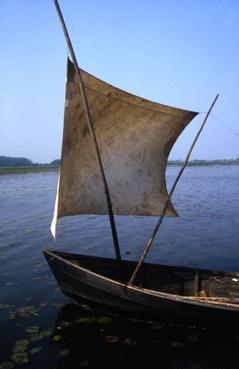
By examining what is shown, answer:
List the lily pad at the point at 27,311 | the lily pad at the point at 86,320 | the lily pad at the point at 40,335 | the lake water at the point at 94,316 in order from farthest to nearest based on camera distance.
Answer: the lily pad at the point at 27,311 < the lily pad at the point at 86,320 < the lily pad at the point at 40,335 < the lake water at the point at 94,316

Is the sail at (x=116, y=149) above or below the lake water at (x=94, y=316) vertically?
above

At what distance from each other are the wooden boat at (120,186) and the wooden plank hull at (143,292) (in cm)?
3

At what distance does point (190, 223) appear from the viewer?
881 inches

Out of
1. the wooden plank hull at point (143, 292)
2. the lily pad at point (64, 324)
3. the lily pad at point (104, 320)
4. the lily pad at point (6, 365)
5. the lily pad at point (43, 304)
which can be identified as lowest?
the lily pad at point (6, 365)

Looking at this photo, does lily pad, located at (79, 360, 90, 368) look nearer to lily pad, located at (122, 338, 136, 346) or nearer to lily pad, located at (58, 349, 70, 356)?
lily pad, located at (58, 349, 70, 356)

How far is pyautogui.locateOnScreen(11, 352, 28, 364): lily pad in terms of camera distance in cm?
804

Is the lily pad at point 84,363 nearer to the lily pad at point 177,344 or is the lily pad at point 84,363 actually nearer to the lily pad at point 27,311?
the lily pad at point 177,344

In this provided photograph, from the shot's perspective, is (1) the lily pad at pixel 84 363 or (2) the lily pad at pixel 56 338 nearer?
(1) the lily pad at pixel 84 363

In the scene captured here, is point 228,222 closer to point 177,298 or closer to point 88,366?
point 177,298

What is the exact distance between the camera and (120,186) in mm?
11195

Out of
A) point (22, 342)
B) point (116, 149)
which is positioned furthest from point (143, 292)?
point (116, 149)

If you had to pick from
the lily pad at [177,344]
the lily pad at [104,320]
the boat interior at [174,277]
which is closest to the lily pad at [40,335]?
the lily pad at [104,320]

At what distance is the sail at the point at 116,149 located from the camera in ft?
33.2

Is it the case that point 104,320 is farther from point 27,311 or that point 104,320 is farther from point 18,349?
point 18,349
